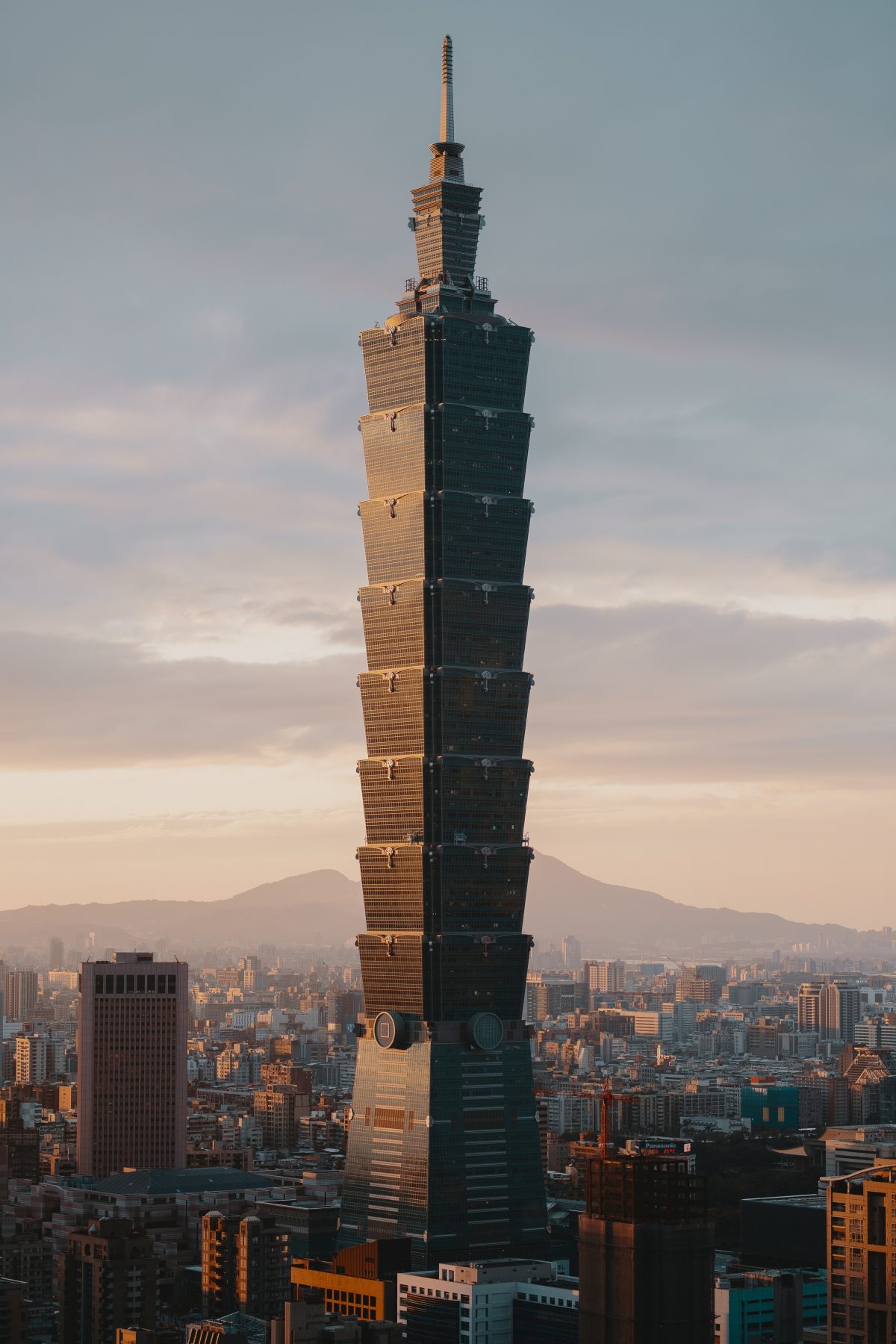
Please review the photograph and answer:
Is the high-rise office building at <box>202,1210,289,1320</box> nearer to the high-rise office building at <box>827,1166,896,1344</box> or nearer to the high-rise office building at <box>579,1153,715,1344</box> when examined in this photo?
the high-rise office building at <box>827,1166,896,1344</box>

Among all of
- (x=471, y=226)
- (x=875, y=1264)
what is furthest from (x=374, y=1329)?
(x=471, y=226)

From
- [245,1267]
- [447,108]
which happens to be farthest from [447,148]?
[245,1267]

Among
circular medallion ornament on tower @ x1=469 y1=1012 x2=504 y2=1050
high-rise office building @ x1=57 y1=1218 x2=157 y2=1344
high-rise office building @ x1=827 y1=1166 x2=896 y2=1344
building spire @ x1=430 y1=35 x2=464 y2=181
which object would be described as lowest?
high-rise office building @ x1=57 y1=1218 x2=157 y2=1344

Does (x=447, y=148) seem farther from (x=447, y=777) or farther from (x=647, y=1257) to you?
(x=647, y=1257)

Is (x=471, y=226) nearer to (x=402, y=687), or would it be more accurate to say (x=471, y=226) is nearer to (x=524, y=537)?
(x=524, y=537)

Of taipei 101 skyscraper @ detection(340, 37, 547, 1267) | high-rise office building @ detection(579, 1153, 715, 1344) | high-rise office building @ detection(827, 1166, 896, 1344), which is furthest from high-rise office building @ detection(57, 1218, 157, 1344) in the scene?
high-rise office building @ detection(827, 1166, 896, 1344)

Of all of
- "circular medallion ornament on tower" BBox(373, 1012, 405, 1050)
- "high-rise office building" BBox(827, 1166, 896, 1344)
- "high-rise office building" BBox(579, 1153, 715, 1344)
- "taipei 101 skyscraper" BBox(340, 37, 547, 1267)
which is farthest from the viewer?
"circular medallion ornament on tower" BBox(373, 1012, 405, 1050)

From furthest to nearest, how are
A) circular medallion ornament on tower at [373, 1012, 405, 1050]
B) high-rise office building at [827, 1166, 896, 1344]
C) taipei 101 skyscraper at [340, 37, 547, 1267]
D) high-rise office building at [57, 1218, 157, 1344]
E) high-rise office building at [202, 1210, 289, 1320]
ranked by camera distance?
circular medallion ornament on tower at [373, 1012, 405, 1050] → taipei 101 skyscraper at [340, 37, 547, 1267] → high-rise office building at [202, 1210, 289, 1320] → high-rise office building at [57, 1218, 157, 1344] → high-rise office building at [827, 1166, 896, 1344]
